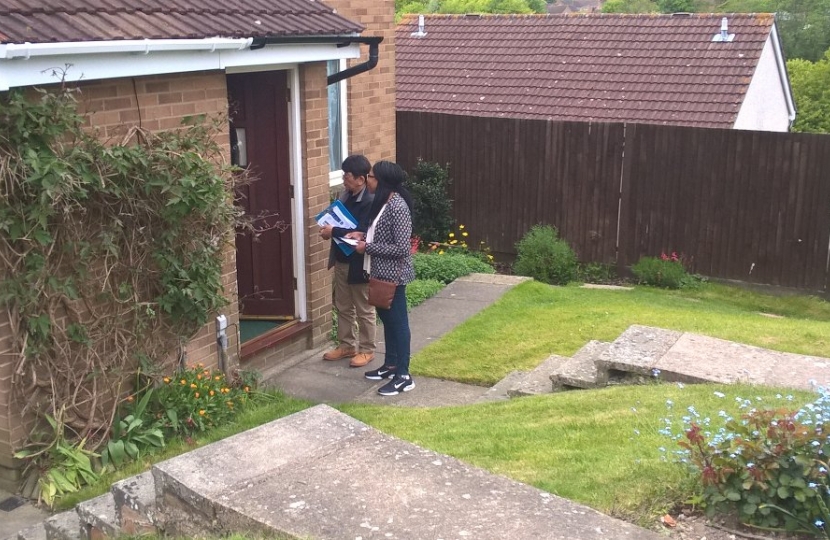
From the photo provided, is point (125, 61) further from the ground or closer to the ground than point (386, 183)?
further from the ground

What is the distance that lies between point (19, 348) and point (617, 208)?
836 cm

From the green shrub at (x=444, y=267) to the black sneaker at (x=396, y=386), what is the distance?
11.9ft

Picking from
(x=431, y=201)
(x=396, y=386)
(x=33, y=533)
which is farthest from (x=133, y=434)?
(x=431, y=201)

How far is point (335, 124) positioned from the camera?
386 inches

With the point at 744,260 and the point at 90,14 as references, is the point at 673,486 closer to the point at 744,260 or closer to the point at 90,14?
the point at 90,14

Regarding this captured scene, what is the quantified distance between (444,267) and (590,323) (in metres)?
2.48

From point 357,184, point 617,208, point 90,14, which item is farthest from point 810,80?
point 90,14

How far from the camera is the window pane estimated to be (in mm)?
9656

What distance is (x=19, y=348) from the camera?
17.1 feet

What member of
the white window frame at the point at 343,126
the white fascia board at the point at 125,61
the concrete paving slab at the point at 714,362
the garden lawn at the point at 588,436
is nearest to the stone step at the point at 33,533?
the garden lawn at the point at 588,436

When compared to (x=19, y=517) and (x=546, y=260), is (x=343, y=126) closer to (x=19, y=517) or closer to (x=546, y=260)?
(x=546, y=260)

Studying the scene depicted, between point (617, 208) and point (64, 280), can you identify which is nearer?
point (64, 280)

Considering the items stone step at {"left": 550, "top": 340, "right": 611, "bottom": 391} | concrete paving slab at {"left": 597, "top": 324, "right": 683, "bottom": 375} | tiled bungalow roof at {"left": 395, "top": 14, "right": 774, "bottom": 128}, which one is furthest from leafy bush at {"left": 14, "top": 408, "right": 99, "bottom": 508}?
tiled bungalow roof at {"left": 395, "top": 14, "right": 774, "bottom": 128}

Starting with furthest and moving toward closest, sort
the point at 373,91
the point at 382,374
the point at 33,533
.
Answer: the point at 373,91, the point at 382,374, the point at 33,533
